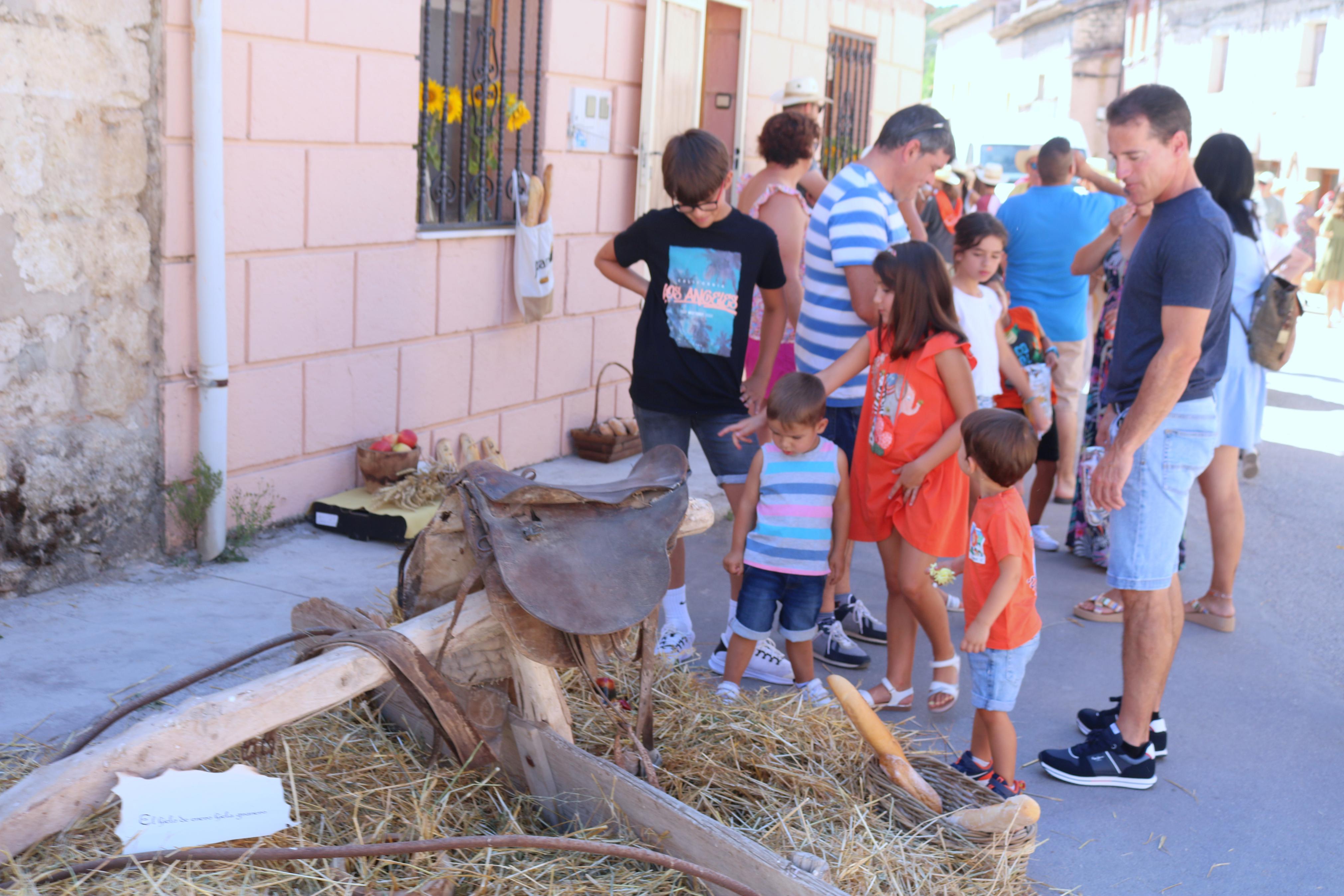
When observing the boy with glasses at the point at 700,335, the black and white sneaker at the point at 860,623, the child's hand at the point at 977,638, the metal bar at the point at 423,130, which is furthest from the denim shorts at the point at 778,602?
the metal bar at the point at 423,130

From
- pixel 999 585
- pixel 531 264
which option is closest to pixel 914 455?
pixel 999 585

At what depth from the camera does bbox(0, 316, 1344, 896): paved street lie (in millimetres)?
3051

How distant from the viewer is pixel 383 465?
5.09 metres

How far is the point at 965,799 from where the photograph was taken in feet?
8.84

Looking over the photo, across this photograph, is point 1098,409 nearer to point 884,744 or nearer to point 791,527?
point 791,527

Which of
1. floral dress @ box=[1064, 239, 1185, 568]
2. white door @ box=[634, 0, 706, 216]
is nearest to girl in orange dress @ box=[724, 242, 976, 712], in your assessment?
floral dress @ box=[1064, 239, 1185, 568]

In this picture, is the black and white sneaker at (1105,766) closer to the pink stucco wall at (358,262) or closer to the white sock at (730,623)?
the white sock at (730,623)

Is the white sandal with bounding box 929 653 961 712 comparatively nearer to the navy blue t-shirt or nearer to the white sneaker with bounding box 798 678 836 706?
the white sneaker with bounding box 798 678 836 706

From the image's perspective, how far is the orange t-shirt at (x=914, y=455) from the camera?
3.63 m

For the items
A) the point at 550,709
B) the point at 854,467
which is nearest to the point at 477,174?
the point at 854,467

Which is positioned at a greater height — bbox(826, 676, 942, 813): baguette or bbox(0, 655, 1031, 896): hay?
bbox(826, 676, 942, 813): baguette

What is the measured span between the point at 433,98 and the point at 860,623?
3222 millimetres

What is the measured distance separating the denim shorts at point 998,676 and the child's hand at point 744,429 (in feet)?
3.49

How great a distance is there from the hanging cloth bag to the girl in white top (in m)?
2.10
